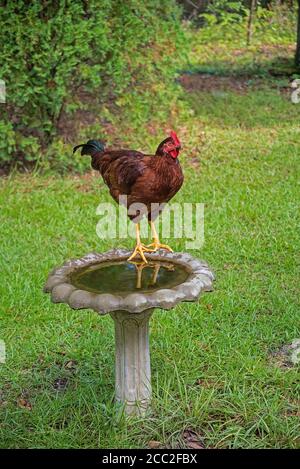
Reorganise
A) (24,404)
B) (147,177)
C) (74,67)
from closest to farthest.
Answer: (147,177) → (24,404) → (74,67)

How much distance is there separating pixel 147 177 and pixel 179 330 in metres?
1.42

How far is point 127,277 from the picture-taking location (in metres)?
3.17

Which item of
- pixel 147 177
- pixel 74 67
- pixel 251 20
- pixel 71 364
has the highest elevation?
pixel 251 20

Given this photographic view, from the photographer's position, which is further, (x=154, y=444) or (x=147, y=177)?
(x=154, y=444)

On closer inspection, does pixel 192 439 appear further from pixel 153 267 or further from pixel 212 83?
pixel 212 83

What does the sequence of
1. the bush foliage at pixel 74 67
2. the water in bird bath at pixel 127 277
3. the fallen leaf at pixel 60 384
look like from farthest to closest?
1. the bush foliage at pixel 74 67
2. the fallen leaf at pixel 60 384
3. the water in bird bath at pixel 127 277

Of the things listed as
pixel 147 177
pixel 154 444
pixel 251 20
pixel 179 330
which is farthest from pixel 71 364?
pixel 251 20

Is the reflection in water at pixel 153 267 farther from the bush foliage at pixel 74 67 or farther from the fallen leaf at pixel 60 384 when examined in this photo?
the bush foliage at pixel 74 67

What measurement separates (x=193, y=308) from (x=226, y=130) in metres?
4.40

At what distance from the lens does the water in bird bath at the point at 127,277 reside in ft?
9.88

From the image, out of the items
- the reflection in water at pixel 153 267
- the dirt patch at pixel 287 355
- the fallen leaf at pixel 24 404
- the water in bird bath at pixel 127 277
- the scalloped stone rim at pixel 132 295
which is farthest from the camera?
the dirt patch at pixel 287 355

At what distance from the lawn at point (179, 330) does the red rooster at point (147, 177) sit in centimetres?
90

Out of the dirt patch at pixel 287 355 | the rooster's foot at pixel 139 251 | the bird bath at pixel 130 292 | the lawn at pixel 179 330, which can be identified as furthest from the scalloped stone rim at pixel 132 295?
the dirt patch at pixel 287 355

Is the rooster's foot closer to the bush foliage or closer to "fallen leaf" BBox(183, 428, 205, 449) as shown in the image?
"fallen leaf" BBox(183, 428, 205, 449)
